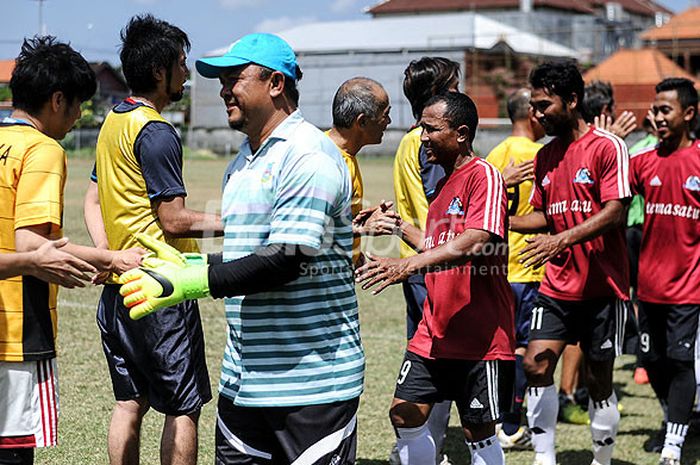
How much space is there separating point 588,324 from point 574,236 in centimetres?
85

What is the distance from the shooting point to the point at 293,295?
382cm

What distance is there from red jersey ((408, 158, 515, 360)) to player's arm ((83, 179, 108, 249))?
182cm

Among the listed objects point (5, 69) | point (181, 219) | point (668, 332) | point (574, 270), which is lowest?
point (668, 332)

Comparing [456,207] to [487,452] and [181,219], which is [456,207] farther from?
[181,219]

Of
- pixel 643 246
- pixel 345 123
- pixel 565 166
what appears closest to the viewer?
pixel 345 123

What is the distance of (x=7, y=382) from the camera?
4316 mm

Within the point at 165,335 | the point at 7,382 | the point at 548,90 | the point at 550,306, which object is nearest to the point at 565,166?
the point at 548,90

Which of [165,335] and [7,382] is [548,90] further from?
[7,382]

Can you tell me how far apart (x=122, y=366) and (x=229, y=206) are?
5.33ft

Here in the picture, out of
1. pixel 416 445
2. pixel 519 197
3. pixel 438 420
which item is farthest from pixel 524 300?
pixel 416 445

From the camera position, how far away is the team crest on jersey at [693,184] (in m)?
6.88

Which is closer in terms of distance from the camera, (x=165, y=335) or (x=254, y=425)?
(x=254, y=425)

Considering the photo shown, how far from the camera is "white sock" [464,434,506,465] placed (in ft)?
17.4

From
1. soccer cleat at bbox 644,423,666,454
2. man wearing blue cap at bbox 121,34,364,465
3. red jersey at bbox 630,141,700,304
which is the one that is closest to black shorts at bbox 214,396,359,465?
man wearing blue cap at bbox 121,34,364,465
